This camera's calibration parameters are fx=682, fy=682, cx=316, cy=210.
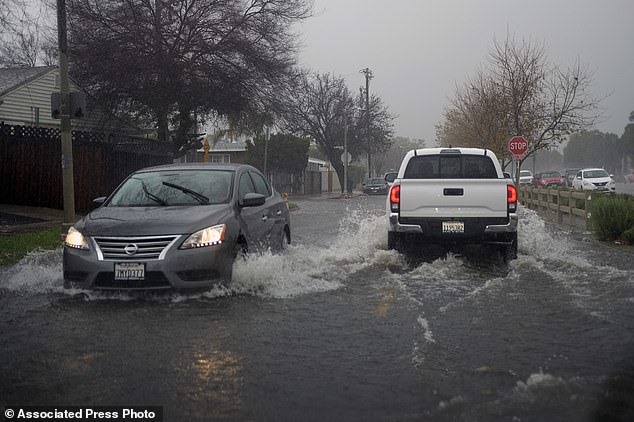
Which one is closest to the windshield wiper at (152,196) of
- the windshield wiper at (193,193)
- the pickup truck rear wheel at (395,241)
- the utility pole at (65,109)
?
the windshield wiper at (193,193)

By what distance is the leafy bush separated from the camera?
13984mm

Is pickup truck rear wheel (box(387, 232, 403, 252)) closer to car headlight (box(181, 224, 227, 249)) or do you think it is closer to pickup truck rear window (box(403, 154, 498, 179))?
pickup truck rear window (box(403, 154, 498, 179))

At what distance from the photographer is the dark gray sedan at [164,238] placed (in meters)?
7.15

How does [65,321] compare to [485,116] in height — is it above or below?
below

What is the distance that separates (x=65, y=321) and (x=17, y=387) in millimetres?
1976

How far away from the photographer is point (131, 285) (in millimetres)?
7141

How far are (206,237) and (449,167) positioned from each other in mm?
5253

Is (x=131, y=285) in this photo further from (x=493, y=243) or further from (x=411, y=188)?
(x=493, y=243)

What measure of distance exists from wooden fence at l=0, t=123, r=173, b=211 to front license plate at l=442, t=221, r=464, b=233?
12.3 m

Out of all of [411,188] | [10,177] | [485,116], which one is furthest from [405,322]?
[485,116]

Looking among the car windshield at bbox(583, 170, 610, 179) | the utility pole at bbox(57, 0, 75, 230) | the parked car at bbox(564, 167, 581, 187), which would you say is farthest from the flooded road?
the parked car at bbox(564, 167, 581, 187)

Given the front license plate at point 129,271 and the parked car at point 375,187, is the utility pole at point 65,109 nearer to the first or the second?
the front license plate at point 129,271

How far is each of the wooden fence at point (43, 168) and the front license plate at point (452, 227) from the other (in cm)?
1233

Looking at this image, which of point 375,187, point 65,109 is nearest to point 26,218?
point 65,109
